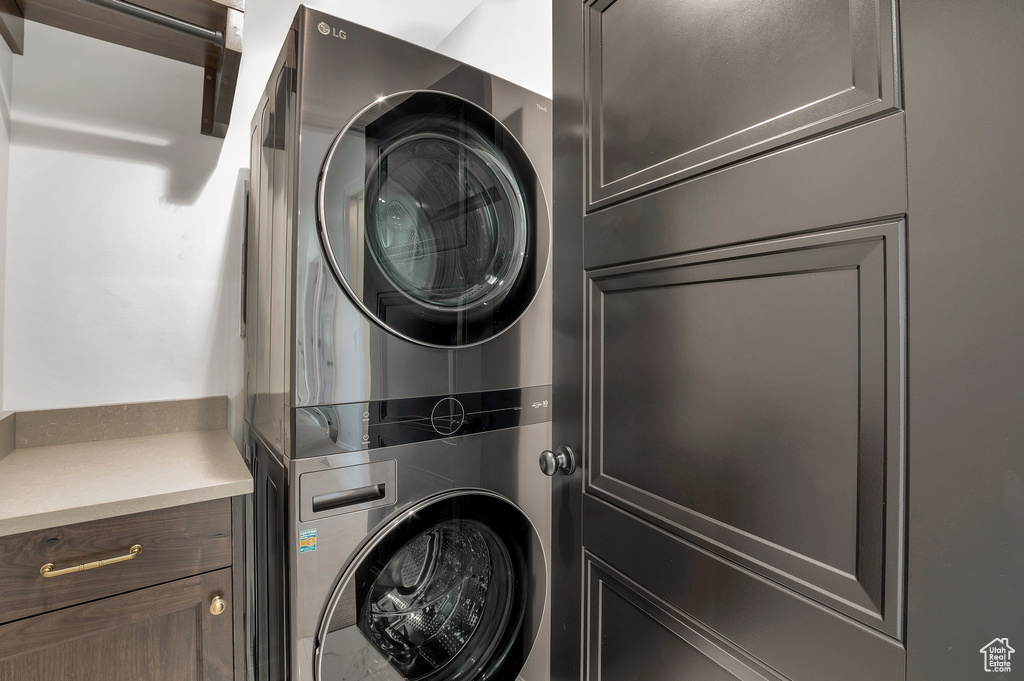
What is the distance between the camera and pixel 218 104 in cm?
138

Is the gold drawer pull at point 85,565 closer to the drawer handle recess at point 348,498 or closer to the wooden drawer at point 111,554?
the wooden drawer at point 111,554

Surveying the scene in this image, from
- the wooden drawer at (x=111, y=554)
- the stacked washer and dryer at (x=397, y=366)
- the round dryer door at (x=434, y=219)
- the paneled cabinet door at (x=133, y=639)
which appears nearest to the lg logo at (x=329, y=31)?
the stacked washer and dryer at (x=397, y=366)

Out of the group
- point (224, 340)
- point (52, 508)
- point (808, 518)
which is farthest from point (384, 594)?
point (224, 340)

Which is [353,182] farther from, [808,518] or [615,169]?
[808,518]

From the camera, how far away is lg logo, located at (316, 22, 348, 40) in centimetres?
98

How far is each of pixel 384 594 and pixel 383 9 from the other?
2.06 m

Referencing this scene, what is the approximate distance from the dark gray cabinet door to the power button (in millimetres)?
292

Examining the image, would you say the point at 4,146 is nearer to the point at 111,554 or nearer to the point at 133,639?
the point at 111,554

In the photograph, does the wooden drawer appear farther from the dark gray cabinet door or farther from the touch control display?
the dark gray cabinet door

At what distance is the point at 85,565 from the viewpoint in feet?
2.96

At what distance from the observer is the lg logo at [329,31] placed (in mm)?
977

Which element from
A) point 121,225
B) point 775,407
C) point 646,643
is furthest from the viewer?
point 121,225

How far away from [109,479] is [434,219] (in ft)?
3.02

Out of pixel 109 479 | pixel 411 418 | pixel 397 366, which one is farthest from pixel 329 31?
pixel 109 479
